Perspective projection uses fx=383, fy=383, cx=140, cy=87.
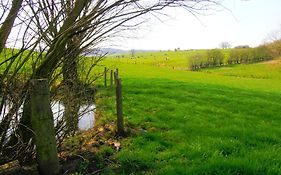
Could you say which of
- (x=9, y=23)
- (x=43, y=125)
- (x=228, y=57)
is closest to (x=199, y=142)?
(x=43, y=125)

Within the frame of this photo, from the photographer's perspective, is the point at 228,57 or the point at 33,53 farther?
the point at 228,57

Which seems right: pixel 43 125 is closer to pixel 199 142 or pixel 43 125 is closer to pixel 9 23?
pixel 9 23

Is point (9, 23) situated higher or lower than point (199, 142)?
higher

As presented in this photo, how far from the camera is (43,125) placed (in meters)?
4.91

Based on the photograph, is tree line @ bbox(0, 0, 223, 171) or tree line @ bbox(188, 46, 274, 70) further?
tree line @ bbox(188, 46, 274, 70)

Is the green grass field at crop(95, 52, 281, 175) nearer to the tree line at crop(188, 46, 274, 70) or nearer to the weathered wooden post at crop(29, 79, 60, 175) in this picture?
the weathered wooden post at crop(29, 79, 60, 175)

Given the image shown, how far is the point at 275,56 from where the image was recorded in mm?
109625

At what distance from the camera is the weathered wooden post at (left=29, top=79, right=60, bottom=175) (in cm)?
485

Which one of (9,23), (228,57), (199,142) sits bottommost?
(228,57)

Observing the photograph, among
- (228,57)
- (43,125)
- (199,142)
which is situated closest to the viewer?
(43,125)

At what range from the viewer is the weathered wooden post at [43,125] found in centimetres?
485

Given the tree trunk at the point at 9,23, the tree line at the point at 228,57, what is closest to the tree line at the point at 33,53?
the tree trunk at the point at 9,23

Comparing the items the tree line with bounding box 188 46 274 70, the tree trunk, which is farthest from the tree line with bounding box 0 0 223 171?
the tree line with bounding box 188 46 274 70

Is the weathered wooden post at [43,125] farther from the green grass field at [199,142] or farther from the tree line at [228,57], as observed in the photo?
the tree line at [228,57]
